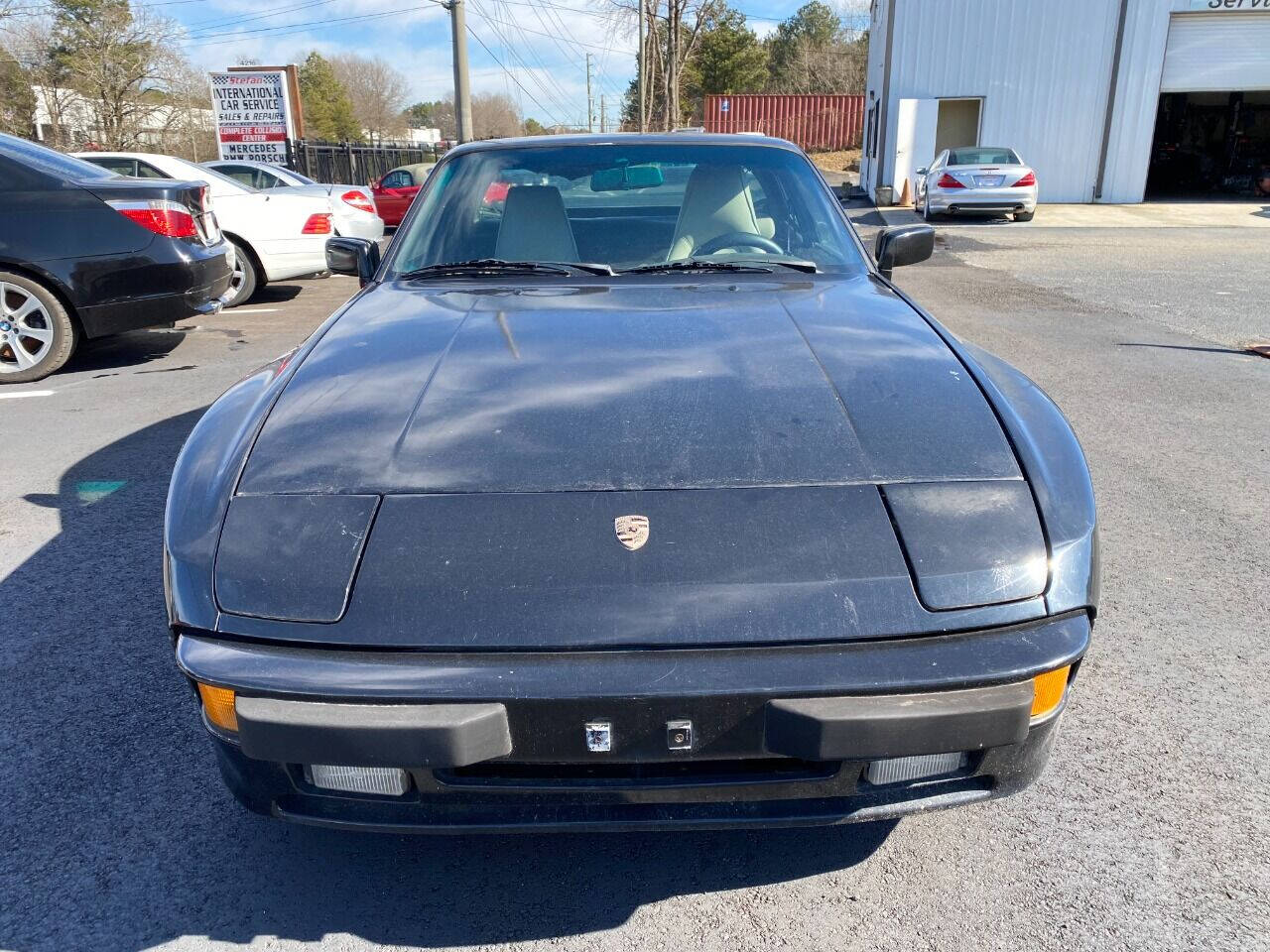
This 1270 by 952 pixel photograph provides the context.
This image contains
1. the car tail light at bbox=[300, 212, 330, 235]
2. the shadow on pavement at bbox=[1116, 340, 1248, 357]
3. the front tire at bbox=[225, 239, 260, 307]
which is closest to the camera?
the shadow on pavement at bbox=[1116, 340, 1248, 357]

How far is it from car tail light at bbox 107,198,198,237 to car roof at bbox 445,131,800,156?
12.4 ft

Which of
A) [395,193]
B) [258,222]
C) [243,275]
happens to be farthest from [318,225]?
[395,193]

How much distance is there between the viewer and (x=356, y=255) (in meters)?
3.54

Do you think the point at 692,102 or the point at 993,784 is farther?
the point at 692,102

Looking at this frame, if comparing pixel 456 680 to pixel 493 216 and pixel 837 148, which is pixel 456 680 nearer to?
pixel 493 216

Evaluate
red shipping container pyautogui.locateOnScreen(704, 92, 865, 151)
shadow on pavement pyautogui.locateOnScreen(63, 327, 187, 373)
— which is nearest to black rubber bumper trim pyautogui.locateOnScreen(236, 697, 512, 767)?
shadow on pavement pyautogui.locateOnScreen(63, 327, 187, 373)

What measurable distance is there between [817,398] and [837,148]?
4352cm

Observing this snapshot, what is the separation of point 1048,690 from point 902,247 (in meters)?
2.28

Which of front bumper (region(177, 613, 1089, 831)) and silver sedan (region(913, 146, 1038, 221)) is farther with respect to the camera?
silver sedan (region(913, 146, 1038, 221))

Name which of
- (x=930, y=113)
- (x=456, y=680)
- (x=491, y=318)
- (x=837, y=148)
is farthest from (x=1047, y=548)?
(x=837, y=148)

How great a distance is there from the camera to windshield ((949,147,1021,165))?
17.4m

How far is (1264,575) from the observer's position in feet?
10.9

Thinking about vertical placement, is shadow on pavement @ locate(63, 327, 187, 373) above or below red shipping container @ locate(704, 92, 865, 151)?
below

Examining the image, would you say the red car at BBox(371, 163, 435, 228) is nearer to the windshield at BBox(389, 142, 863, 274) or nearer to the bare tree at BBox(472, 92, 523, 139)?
the windshield at BBox(389, 142, 863, 274)
